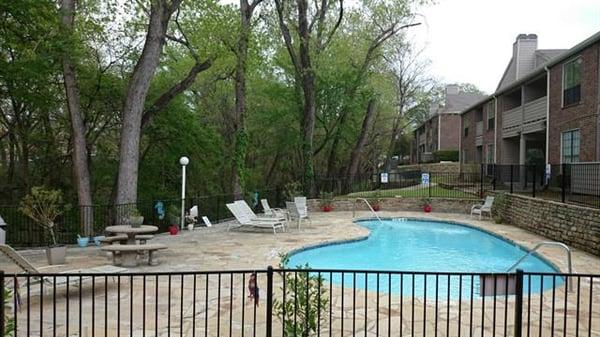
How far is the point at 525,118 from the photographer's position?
66.5 ft

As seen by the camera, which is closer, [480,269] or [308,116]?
[480,269]

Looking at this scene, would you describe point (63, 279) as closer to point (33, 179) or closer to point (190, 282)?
point (190, 282)

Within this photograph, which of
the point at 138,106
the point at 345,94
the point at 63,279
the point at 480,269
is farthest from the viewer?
the point at 345,94

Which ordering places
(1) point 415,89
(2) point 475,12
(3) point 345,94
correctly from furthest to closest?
(1) point 415,89, (3) point 345,94, (2) point 475,12

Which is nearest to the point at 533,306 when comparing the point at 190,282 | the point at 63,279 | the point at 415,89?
the point at 190,282

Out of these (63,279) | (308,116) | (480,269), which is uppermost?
(308,116)

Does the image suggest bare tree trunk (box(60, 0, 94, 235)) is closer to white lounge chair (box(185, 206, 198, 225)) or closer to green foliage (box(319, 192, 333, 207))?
white lounge chair (box(185, 206, 198, 225))

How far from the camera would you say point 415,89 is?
3519cm

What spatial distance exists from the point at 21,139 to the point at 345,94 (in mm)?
14931

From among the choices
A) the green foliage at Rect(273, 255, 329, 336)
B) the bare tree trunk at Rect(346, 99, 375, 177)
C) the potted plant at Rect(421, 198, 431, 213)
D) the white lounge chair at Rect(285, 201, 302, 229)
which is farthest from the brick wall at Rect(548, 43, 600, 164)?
the green foliage at Rect(273, 255, 329, 336)

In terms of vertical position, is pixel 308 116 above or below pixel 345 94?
below

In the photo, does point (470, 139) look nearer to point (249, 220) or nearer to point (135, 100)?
point (249, 220)

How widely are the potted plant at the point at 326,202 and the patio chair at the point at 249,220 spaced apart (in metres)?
6.60

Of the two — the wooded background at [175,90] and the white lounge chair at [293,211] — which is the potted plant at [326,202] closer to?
the wooded background at [175,90]
